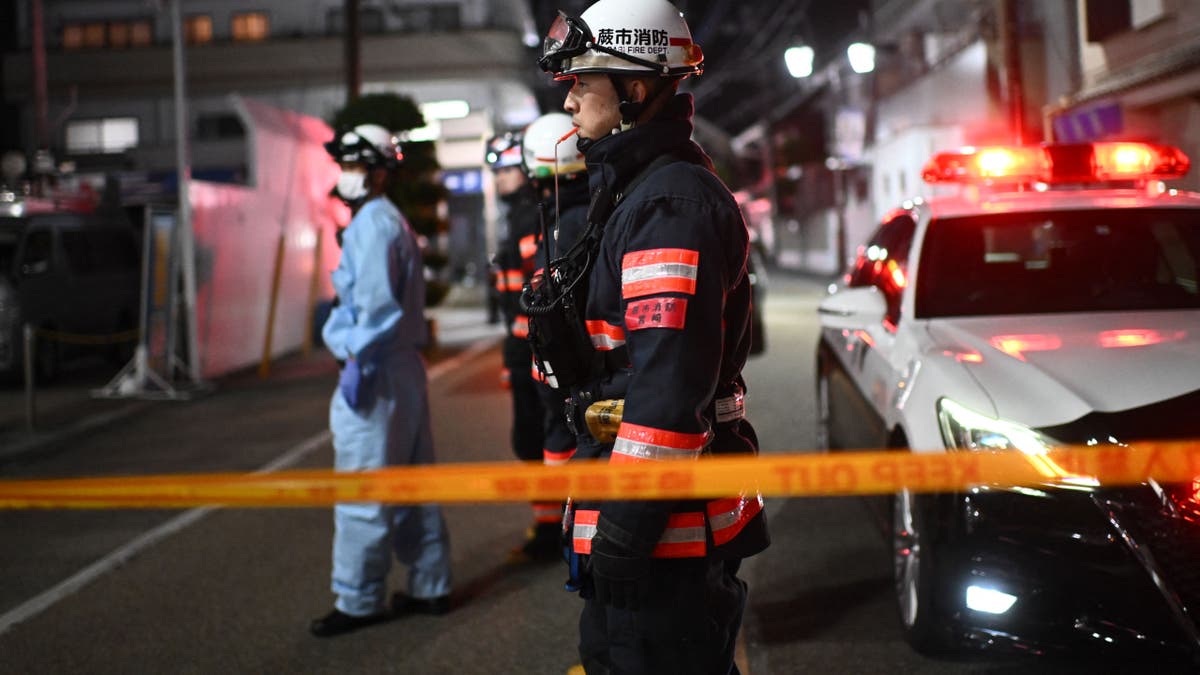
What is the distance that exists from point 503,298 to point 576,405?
358cm

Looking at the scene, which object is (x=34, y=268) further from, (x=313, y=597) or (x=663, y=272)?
(x=663, y=272)

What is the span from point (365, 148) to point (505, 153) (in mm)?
1026

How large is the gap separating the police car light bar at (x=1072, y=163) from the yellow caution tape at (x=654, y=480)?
2435 mm

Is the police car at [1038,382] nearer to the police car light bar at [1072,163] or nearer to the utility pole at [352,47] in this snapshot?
the police car light bar at [1072,163]

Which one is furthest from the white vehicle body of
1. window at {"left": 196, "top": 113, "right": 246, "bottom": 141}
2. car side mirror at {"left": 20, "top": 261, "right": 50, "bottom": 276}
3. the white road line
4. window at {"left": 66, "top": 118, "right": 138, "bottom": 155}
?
window at {"left": 66, "top": 118, "right": 138, "bottom": 155}

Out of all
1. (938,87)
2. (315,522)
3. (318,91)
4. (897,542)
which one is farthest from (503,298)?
(318,91)

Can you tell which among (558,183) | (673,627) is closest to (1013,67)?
(558,183)

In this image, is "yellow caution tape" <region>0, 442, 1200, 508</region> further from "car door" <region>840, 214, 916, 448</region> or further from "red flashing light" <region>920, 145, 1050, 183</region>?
"red flashing light" <region>920, 145, 1050, 183</region>

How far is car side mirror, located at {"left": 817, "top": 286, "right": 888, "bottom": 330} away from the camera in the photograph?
5211 millimetres

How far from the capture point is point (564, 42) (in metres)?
2.66

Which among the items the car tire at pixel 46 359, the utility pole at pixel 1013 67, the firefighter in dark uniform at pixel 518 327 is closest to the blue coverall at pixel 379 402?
the firefighter in dark uniform at pixel 518 327

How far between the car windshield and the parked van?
36.4 feet

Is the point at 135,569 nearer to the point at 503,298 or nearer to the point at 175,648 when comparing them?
the point at 175,648

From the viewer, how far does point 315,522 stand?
7.07 m
